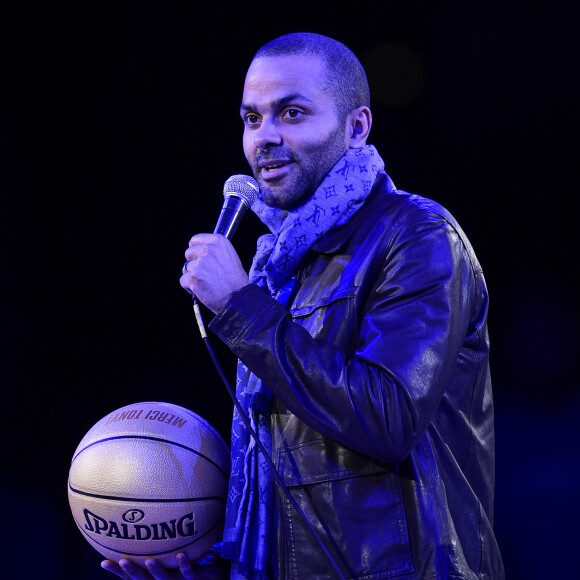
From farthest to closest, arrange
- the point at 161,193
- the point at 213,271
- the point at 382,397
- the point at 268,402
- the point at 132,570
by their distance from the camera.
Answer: the point at 161,193 < the point at 132,570 < the point at 268,402 < the point at 213,271 < the point at 382,397

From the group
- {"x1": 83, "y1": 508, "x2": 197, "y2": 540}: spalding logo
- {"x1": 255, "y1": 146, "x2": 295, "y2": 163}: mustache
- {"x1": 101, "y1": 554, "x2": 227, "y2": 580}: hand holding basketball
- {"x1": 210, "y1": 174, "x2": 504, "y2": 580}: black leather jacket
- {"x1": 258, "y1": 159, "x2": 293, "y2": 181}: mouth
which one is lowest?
{"x1": 101, "y1": 554, "x2": 227, "y2": 580}: hand holding basketball

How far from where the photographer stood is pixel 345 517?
1229mm

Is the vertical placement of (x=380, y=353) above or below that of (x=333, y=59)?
below

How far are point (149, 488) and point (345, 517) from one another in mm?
406

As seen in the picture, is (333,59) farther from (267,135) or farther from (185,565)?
(185,565)

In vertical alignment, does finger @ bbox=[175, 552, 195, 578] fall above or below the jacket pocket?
below

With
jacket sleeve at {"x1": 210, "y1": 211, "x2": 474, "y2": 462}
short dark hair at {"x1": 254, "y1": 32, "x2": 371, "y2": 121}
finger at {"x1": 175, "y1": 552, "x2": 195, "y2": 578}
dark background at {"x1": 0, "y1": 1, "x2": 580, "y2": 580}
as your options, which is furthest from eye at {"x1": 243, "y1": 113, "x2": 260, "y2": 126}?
dark background at {"x1": 0, "y1": 1, "x2": 580, "y2": 580}

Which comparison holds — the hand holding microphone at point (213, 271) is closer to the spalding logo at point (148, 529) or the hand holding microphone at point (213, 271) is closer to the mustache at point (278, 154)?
the mustache at point (278, 154)

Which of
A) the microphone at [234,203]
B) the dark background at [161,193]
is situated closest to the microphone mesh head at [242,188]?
the microphone at [234,203]

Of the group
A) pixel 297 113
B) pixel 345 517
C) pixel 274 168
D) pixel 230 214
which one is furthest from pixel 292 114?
pixel 345 517

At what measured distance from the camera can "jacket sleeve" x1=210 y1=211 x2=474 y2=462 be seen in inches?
A: 44.7

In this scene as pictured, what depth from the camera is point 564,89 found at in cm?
256

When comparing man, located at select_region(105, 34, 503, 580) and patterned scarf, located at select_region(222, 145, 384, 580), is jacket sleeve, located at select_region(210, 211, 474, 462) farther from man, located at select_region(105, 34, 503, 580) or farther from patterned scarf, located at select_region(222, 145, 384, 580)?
patterned scarf, located at select_region(222, 145, 384, 580)

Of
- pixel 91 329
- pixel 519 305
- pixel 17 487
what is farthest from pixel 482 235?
pixel 17 487
